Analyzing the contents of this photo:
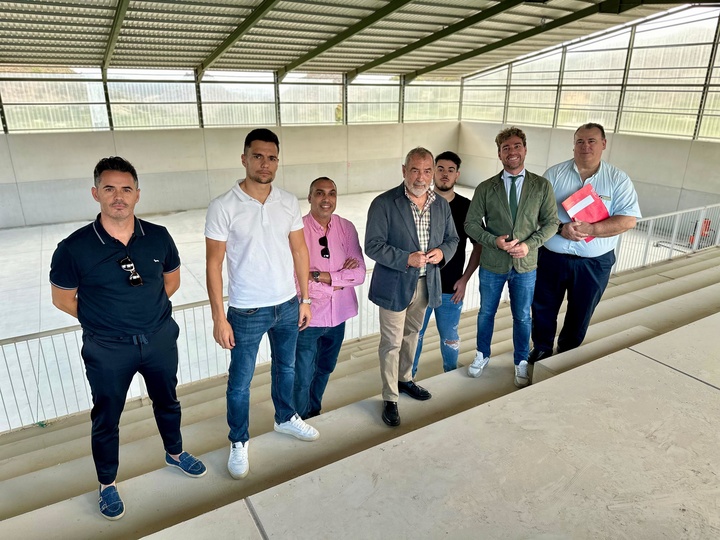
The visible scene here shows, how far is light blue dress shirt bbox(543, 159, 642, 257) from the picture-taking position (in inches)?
134

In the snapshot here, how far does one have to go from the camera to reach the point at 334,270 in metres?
3.13

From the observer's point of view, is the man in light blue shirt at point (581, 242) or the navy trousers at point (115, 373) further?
the man in light blue shirt at point (581, 242)

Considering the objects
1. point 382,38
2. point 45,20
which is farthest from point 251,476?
point 382,38

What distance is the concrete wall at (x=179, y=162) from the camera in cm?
1312

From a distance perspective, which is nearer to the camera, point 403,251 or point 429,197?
point 403,251

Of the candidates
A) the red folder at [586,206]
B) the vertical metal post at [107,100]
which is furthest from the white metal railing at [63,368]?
the vertical metal post at [107,100]

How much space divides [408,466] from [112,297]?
154 cm

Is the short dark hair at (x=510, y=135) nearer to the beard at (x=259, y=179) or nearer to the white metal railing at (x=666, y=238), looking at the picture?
the beard at (x=259, y=179)

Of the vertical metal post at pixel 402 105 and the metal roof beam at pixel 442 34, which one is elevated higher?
the metal roof beam at pixel 442 34

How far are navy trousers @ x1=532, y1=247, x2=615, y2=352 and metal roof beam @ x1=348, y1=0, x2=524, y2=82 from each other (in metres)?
9.89

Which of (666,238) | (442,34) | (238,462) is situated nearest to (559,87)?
(442,34)

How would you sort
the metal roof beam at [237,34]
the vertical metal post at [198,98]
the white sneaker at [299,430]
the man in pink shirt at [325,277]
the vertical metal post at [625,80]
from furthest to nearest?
the vertical metal post at [198,98], the vertical metal post at [625,80], the metal roof beam at [237,34], the man in pink shirt at [325,277], the white sneaker at [299,430]

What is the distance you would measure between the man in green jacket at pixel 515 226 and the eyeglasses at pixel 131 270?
213cm

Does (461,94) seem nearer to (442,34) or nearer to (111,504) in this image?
(442,34)
